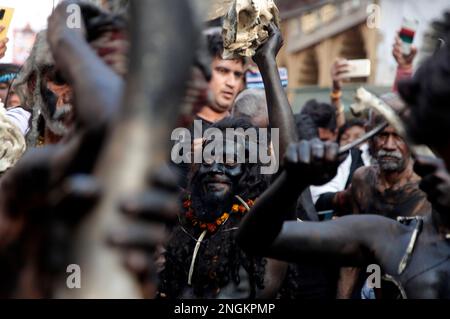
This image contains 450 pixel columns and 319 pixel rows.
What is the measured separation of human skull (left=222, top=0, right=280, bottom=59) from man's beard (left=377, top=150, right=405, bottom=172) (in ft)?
5.05

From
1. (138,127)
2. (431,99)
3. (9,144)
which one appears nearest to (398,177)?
(9,144)

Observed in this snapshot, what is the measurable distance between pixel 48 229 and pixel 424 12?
5845mm

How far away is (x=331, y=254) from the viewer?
3578 millimetres

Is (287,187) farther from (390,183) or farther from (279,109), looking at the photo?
(390,183)

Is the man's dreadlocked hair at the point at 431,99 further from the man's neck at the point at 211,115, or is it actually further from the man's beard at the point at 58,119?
the man's neck at the point at 211,115

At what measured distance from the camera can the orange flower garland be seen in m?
5.36

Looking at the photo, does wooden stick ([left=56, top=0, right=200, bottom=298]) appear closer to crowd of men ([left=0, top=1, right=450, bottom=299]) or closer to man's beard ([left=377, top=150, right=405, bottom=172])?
crowd of men ([left=0, top=1, right=450, bottom=299])

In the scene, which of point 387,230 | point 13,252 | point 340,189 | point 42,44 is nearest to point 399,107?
point 387,230

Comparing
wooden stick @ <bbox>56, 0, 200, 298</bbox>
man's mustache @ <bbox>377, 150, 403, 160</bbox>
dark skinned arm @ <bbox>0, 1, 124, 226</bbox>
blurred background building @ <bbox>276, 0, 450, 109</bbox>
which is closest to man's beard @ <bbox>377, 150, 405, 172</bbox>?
man's mustache @ <bbox>377, 150, 403, 160</bbox>

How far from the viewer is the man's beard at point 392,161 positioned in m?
5.82

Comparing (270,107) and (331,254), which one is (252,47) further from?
(331,254)
